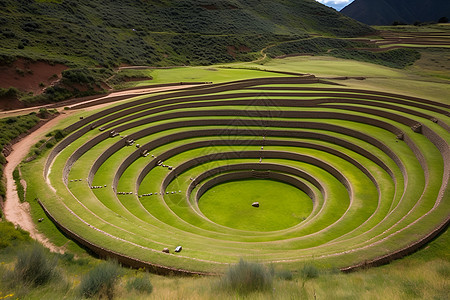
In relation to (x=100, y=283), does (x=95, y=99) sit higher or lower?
higher

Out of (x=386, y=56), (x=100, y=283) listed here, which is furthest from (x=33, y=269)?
(x=386, y=56)

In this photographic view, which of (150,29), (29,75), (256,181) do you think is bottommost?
(256,181)

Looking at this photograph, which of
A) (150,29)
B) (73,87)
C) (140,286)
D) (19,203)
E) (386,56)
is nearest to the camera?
(140,286)

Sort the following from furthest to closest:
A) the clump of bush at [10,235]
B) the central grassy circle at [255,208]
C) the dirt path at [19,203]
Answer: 1. the central grassy circle at [255,208]
2. the dirt path at [19,203]
3. the clump of bush at [10,235]

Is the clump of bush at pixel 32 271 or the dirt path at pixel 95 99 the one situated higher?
the dirt path at pixel 95 99

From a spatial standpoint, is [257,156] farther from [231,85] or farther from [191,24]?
[191,24]

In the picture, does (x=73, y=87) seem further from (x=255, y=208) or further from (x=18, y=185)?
(x=255, y=208)

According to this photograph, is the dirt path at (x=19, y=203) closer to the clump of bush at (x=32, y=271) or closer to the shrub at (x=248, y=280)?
the clump of bush at (x=32, y=271)

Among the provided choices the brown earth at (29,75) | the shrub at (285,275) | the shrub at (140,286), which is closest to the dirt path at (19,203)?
the shrub at (140,286)
